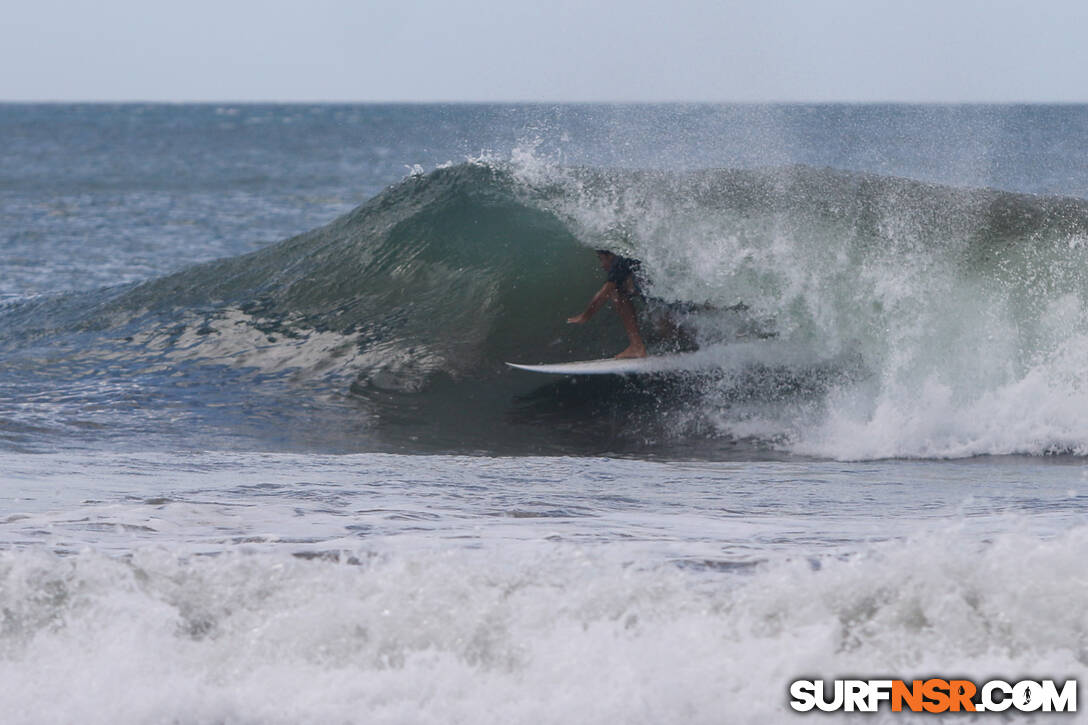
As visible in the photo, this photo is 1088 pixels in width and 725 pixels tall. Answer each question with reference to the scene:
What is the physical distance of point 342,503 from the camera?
233 inches

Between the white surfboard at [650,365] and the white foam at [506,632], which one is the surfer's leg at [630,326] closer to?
the white surfboard at [650,365]

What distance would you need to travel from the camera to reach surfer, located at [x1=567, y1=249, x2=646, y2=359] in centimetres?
877

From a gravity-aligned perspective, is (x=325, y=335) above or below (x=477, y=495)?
above

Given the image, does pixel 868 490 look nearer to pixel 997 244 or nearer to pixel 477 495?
pixel 477 495

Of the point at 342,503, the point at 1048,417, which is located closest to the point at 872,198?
the point at 1048,417

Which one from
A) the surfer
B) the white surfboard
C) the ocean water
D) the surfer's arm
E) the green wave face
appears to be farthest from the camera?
the surfer's arm

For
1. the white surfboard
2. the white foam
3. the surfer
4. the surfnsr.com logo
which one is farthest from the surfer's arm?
the surfnsr.com logo

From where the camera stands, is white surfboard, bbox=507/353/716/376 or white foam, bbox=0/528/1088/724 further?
white surfboard, bbox=507/353/716/376

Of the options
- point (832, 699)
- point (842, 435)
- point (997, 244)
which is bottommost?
point (832, 699)

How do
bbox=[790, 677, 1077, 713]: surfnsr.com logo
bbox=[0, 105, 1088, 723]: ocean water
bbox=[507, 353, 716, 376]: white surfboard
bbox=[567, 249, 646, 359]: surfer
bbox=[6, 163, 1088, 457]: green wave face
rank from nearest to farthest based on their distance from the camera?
bbox=[790, 677, 1077, 713]: surfnsr.com logo, bbox=[0, 105, 1088, 723]: ocean water, bbox=[6, 163, 1088, 457]: green wave face, bbox=[507, 353, 716, 376]: white surfboard, bbox=[567, 249, 646, 359]: surfer

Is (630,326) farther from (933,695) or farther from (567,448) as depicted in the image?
(933,695)

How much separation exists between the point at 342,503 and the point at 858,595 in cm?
275

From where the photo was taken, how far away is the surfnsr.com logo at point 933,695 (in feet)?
12.2

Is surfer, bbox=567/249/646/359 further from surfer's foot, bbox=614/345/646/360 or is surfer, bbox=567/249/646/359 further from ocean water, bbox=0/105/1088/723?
ocean water, bbox=0/105/1088/723
